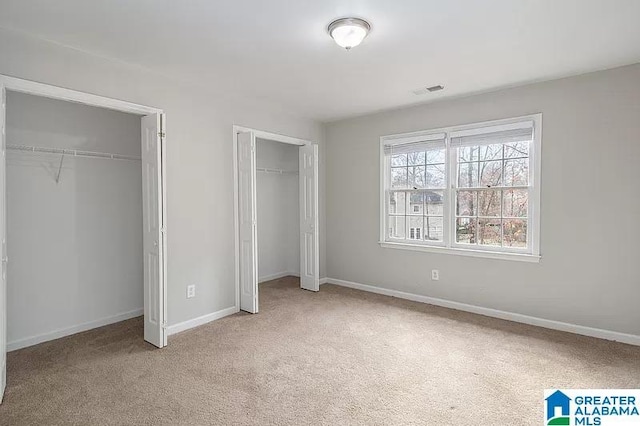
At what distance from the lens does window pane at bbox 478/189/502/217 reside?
398 cm

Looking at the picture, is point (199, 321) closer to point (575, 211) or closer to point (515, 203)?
point (515, 203)

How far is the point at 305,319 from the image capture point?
3918mm

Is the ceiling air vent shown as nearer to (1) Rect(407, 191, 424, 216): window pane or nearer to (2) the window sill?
(1) Rect(407, 191, 424, 216): window pane

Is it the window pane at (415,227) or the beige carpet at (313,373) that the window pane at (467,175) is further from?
the beige carpet at (313,373)

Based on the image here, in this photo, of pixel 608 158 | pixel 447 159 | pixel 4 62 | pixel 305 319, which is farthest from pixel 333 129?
pixel 4 62

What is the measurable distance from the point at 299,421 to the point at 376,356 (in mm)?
1063

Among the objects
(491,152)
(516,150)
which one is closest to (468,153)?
(491,152)

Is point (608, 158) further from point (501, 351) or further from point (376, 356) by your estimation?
point (376, 356)

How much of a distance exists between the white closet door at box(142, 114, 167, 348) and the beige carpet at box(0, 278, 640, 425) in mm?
256

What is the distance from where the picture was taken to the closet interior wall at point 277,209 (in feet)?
18.6

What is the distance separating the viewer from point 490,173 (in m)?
4.03

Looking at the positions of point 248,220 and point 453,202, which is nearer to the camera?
point 248,220

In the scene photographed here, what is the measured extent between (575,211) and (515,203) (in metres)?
0.55

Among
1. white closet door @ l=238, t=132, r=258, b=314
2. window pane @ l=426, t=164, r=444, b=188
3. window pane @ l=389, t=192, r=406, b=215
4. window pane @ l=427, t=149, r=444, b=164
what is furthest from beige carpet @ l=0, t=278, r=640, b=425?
window pane @ l=427, t=149, r=444, b=164
